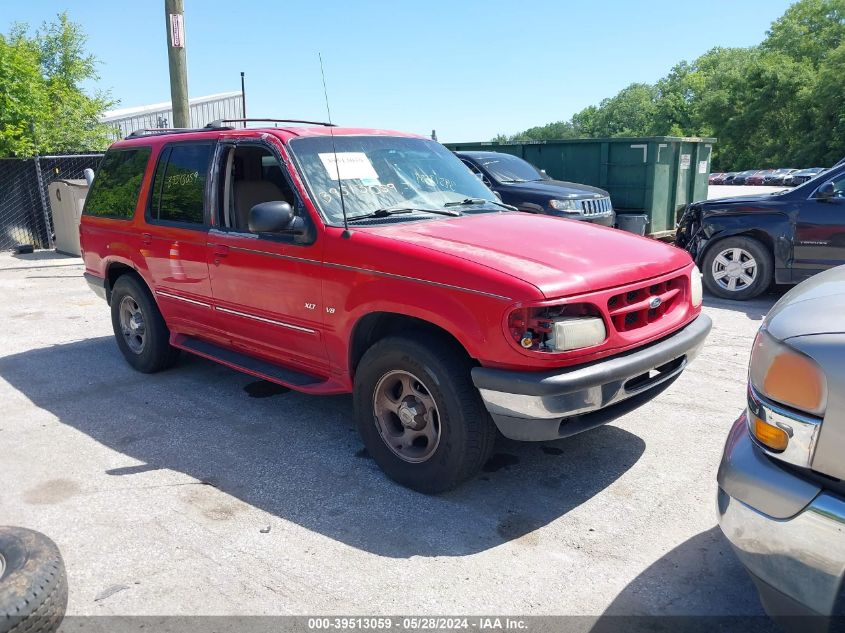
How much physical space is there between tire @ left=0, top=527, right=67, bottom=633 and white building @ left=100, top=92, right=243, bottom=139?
25731 mm

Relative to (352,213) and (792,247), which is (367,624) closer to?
(352,213)

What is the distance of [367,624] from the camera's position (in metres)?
2.76

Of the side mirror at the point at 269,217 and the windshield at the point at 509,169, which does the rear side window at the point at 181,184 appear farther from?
the windshield at the point at 509,169

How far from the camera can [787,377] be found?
2.19 meters

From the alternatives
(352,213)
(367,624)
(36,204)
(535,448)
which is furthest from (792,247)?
(36,204)

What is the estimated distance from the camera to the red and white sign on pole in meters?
9.45

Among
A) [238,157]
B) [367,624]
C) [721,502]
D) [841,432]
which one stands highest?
[238,157]

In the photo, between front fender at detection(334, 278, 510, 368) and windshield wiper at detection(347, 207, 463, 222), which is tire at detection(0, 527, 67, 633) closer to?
front fender at detection(334, 278, 510, 368)

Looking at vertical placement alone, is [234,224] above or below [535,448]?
above

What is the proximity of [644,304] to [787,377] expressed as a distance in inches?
55.6

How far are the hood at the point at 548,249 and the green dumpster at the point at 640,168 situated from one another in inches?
340

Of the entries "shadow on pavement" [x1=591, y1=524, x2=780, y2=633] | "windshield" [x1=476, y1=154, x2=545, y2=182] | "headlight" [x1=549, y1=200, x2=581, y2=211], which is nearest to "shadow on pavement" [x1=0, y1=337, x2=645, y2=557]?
"shadow on pavement" [x1=591, y1=524, x2=780, y2=633]

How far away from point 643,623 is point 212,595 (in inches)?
69.9

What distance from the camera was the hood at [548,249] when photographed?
332cm
